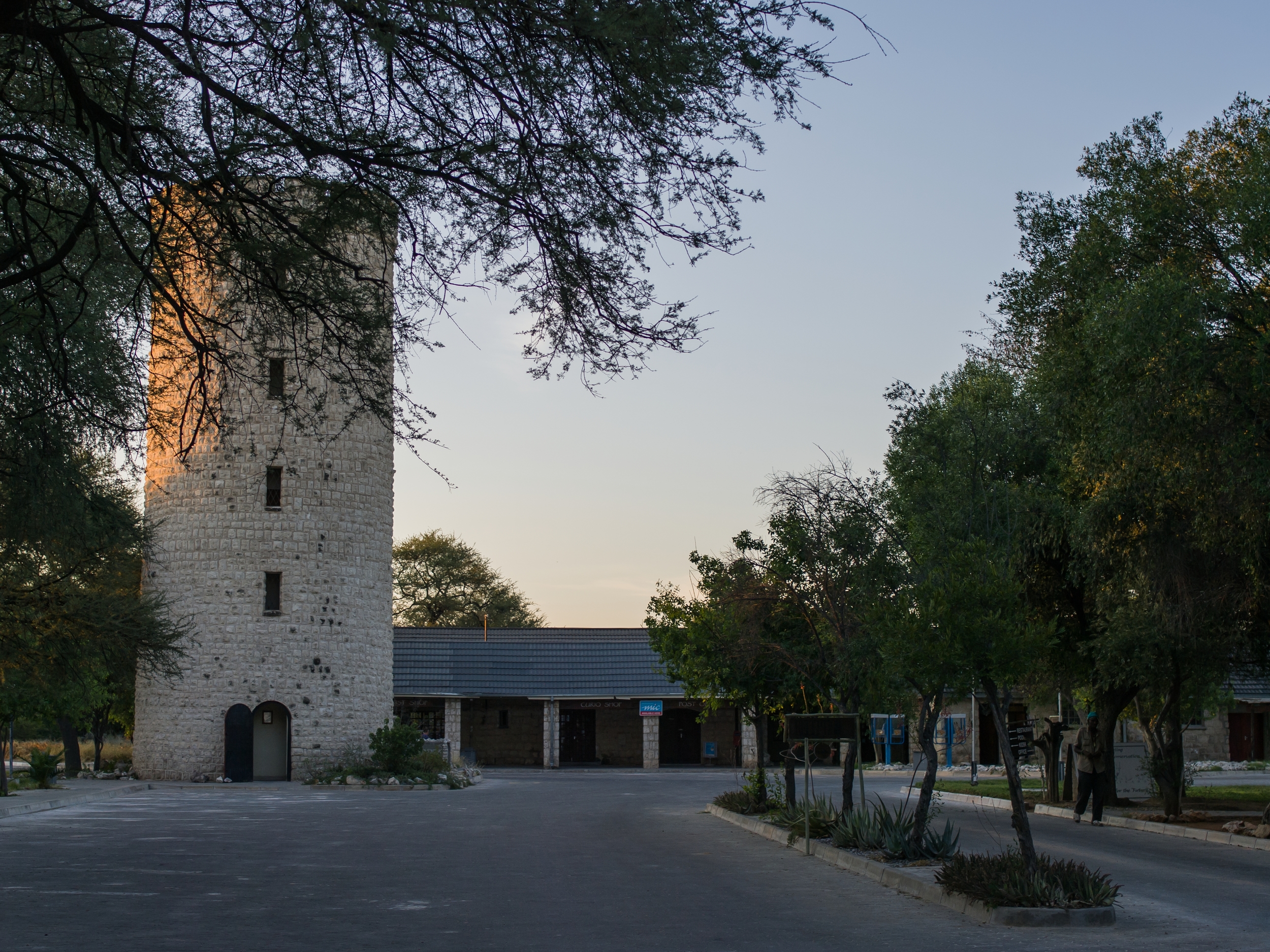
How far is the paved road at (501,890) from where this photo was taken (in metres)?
9.20

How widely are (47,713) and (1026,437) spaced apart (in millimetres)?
25327

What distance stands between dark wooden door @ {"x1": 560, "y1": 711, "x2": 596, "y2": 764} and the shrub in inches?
1588

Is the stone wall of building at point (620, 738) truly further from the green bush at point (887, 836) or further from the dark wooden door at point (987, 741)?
the green bush at point (887, 836)

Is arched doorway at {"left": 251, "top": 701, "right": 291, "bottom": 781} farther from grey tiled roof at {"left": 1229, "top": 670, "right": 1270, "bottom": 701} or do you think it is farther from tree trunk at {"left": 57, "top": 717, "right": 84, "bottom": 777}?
grey tiled roof at {"left": 1229, "top": 670, "right": 1270, "bottom": 701}

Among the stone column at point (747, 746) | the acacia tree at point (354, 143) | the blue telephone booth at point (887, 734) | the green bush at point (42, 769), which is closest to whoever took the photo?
the acacia tree at point (354, 143)

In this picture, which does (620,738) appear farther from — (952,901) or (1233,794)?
(952,901)

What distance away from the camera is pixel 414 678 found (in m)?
45.8

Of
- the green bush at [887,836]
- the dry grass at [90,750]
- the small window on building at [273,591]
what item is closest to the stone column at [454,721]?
the dry grass at [90,750]

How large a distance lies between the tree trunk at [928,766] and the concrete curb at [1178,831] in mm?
5438

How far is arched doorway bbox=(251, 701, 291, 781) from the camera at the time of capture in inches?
1316

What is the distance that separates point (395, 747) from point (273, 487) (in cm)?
813

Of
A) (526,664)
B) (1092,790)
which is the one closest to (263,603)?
(526,664)

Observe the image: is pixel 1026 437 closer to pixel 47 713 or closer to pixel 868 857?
pixel 868 857

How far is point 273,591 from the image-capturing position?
3356 cm
